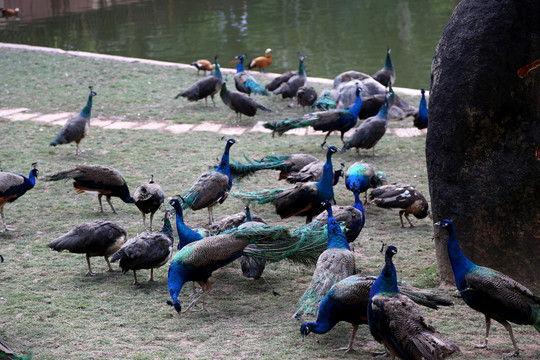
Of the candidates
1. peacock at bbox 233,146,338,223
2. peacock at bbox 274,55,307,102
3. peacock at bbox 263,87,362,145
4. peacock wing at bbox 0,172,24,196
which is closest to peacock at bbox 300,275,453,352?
peacock at bbox 233,146,338,223

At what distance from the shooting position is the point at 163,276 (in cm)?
600

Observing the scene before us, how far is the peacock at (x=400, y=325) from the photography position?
384 centimetres

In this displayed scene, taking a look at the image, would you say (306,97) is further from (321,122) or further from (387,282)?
(387,282)

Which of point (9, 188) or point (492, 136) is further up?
point (492, 136)

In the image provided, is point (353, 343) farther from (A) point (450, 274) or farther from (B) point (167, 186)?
(B) point (167, 186)

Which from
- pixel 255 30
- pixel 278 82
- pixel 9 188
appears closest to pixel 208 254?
pixel 9 188

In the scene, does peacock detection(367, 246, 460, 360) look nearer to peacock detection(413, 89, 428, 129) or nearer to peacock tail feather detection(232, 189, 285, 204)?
peacock tail feather detection(232, 189, 285, 204)

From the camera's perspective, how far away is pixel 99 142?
1020cm

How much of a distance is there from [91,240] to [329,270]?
84.5 inches

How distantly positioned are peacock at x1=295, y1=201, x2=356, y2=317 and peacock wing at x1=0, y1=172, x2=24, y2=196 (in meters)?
3.47

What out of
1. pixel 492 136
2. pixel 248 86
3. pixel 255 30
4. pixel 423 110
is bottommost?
pixel 248 86

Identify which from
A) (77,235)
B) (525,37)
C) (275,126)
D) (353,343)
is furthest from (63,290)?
(275,126)

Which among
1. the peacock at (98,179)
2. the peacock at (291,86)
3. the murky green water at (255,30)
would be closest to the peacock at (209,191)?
the peacock at (98,179)

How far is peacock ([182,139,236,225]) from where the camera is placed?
22.3 ft
